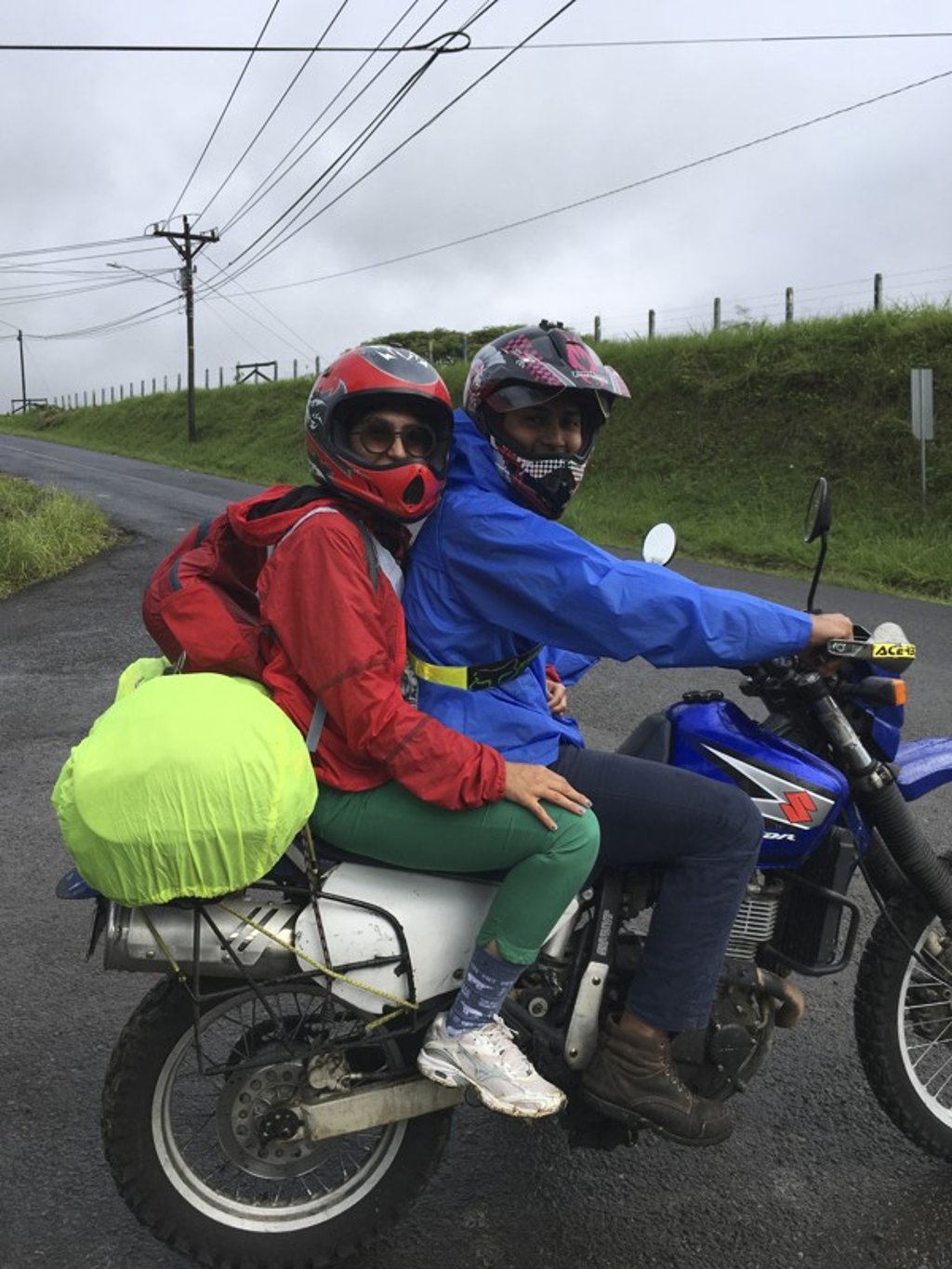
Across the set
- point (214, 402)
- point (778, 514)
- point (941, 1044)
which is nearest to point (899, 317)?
point (778, 514)

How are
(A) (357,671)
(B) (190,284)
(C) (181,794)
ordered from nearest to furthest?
(C) (181,794), (A) (357,671), (B) (190,284)

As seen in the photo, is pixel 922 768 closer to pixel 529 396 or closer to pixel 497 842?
pixel 497 842

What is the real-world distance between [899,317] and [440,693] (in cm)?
1997

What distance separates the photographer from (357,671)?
2.11 m

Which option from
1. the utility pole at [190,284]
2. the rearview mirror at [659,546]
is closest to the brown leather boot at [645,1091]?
the rearview mirror at [659,546]

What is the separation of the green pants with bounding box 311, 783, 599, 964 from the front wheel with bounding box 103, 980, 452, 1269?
0.39 meters

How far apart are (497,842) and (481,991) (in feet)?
1.13

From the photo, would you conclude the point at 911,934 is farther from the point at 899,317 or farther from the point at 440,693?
the point at 899,317

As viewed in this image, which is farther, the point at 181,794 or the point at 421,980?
the point at 421,980

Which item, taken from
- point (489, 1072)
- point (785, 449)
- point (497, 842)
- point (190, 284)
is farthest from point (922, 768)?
point (190, 284)

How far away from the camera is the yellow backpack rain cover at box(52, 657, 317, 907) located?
1.93 meters

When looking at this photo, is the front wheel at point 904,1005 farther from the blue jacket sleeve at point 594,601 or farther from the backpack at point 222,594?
the backpack at point 222,594

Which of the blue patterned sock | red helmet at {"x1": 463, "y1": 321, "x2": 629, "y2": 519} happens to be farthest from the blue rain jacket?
the blue patterned sock

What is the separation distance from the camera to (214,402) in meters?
42.9
